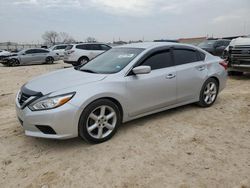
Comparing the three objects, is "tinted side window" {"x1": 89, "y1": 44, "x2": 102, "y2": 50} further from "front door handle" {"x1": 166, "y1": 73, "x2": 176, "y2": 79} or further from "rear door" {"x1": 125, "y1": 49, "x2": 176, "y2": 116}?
"front door handle" {"x1": 166, "y1": 73, "x2": 176, "y2": 79}

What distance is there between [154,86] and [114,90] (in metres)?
0.85

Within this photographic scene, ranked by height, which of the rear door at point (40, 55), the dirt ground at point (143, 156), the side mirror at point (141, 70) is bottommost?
the dirt ground at point (143, 156)

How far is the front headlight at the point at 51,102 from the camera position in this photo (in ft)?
11.2

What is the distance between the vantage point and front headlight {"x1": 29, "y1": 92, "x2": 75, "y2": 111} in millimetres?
3424

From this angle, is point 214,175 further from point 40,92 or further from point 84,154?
point 40,92

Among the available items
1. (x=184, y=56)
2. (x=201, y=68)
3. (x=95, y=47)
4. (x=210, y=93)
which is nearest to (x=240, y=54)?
(x=210, y=93)

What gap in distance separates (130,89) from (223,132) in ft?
5.60

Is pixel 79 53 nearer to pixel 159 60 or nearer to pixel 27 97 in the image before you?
pixel 159 60

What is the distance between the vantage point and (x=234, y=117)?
4.89m

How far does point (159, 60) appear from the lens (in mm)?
4605

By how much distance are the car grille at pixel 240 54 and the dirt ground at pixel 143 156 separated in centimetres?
468

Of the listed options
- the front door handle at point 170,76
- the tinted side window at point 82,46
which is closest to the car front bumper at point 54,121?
the front door handle at point 170,76

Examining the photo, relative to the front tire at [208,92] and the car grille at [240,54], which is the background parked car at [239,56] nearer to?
the car grille at [240,54]

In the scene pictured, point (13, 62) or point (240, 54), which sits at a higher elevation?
point (240, 54)
